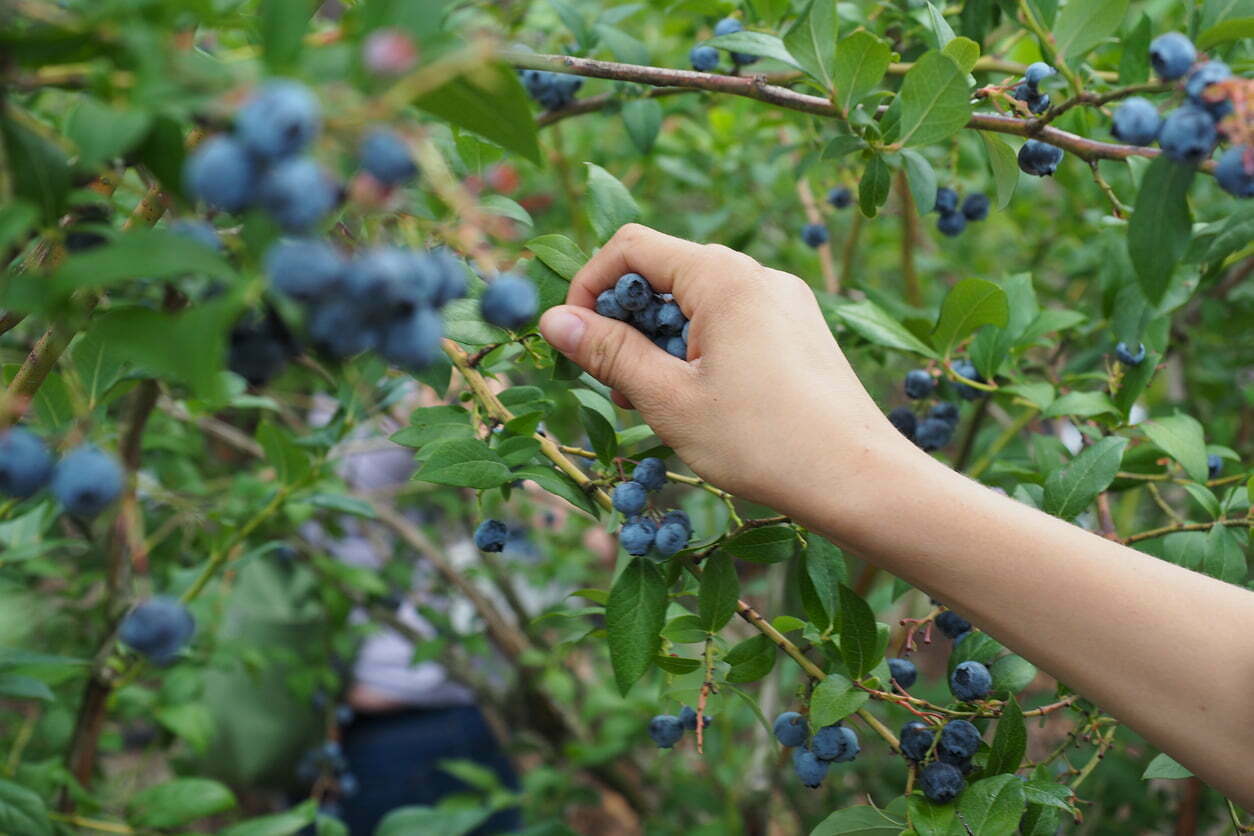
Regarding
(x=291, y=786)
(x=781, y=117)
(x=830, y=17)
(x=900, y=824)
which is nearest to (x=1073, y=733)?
(x=900, y=824)

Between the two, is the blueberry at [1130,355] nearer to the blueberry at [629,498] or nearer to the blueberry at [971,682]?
the blueberry at [971,682]

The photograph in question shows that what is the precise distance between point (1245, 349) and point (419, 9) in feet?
7.38

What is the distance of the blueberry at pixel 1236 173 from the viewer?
0.74m

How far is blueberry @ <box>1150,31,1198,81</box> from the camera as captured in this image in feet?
2.59

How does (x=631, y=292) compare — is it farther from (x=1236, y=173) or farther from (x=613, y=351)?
(x=1236, y=173)

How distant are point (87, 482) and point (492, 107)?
12.9 inches

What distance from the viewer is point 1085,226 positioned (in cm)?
239

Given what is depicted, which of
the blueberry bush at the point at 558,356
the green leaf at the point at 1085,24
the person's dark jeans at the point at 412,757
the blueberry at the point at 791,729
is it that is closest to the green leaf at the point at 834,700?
the blueberry bush at the point at 558,356

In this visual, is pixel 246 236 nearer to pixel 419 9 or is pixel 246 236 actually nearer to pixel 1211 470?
pixel 419 9

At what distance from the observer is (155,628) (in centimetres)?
70

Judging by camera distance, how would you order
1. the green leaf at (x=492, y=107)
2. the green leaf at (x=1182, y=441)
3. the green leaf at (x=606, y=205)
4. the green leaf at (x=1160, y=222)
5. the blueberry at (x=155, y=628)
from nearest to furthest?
the green leaf at (x=492, y=107), the blueberry at (x=155, y=628), the green leaf at (x=1160, y=222), the green leaf at (x=606, y=205), the green leaf at (x=1182, y=441)

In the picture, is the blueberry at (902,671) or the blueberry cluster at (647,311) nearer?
the blueberry cluster at (647,311)

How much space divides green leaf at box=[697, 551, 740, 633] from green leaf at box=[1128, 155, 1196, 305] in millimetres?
479

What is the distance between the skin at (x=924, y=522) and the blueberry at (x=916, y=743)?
157 millimetres
